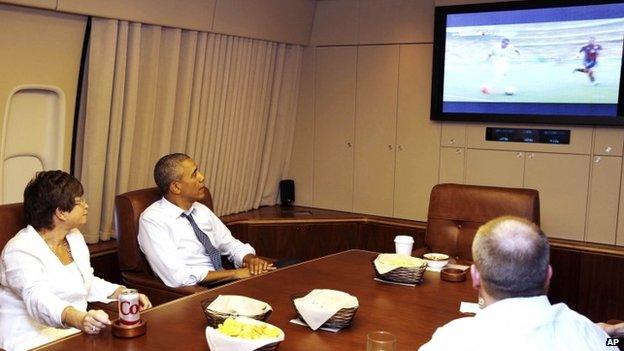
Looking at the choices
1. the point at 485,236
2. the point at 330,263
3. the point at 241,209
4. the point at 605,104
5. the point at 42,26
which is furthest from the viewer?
the point at 241,209

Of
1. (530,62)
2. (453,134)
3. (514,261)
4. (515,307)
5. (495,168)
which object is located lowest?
(515,307)

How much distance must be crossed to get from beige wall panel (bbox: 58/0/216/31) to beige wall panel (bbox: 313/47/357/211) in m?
1.40

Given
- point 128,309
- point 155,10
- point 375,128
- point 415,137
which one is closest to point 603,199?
point 415,137

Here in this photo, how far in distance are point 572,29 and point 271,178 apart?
2.81 meters

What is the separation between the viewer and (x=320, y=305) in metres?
2.37

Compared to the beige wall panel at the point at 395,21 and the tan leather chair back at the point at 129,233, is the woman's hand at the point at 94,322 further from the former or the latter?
the beige wall panel at the point at 395,21

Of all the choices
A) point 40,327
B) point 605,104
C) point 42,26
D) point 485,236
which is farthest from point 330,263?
point 605,104

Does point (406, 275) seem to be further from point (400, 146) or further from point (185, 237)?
point (400, 146)

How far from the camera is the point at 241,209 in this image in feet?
18.9

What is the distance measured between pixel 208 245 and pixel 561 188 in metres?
2.74

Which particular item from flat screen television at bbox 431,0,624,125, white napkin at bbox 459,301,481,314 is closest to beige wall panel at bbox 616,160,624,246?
flat screen television at bbox 431,0,624,125

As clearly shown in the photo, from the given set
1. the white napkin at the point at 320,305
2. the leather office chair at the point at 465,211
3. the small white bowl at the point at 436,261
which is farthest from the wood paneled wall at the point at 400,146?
the white napkin at the point at 320,305

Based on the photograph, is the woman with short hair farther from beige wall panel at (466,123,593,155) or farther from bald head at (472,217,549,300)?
beige wall panel at (466,123,593,155)

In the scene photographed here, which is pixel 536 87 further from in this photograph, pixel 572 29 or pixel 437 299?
pixel 437 299
